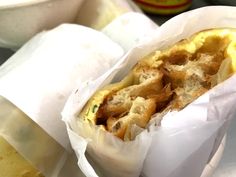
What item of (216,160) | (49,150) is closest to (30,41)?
(49,150)

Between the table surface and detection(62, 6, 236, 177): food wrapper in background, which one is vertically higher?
detection(62, 6, 236, 177): food wrapper in background

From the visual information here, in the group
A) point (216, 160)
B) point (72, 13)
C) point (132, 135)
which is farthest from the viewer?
point (72, 13)

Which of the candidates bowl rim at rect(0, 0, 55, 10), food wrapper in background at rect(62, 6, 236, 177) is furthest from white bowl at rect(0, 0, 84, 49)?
food wrapper in background at rect(62, 6, 236, 177)

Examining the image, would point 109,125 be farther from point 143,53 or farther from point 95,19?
point 95,19

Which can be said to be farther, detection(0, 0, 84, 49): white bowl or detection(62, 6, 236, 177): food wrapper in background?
detection(0, 0, 84, 49): white bowl

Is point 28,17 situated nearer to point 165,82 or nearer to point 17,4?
point 17,4

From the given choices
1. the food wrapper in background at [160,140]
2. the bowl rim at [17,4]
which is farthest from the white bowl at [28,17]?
the food wrapper in background at [160,140]

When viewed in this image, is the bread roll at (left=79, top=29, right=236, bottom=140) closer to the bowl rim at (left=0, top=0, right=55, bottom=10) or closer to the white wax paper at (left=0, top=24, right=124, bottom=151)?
the white wax paper at (left=0, top=24, right=124, bottom=151)
